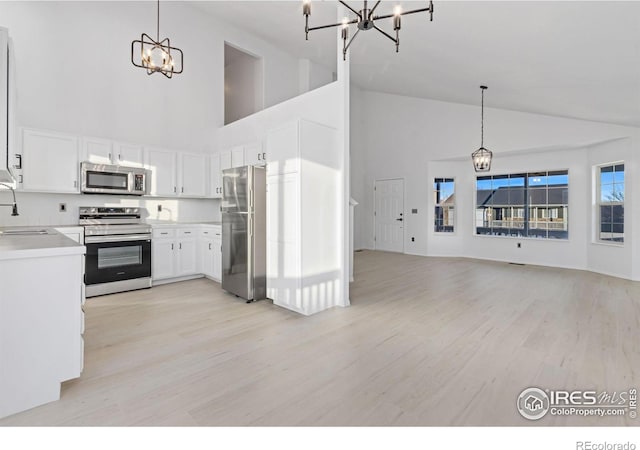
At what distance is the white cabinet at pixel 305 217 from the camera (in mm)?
3449

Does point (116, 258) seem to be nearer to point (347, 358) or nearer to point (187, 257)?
point (187, 257)

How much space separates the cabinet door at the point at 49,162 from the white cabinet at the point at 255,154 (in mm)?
2224

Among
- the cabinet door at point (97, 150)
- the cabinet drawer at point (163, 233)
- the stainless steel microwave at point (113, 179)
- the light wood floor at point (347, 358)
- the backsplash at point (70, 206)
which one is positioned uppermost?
the cabinet door at point (97, 150)

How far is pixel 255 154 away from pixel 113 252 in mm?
2394

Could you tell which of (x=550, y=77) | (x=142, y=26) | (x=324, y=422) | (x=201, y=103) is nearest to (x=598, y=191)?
(x=550, y=77)

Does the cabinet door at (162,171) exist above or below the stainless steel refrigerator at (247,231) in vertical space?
above

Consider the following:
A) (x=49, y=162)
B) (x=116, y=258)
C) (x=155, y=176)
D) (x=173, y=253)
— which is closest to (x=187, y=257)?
(x=173, y=253)

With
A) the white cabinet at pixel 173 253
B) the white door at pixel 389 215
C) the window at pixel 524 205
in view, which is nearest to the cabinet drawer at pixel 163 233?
the white cabinet at pixel 173 253

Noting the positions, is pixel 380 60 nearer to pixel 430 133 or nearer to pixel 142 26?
pixel 430 133

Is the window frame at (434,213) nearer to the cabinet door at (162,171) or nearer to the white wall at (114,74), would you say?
the white wall at (114,74)

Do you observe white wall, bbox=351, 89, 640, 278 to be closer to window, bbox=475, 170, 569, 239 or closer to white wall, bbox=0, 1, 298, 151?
window, bbox=475, 170, 569, 239

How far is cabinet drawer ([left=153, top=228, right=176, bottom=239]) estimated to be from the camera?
463 cm

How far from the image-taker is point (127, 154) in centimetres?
460
